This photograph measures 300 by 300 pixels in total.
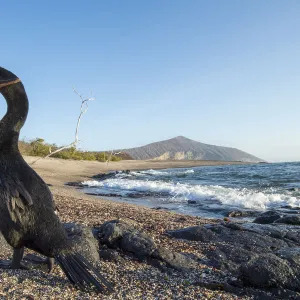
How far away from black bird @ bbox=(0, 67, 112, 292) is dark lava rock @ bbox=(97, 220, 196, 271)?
49.2 inches

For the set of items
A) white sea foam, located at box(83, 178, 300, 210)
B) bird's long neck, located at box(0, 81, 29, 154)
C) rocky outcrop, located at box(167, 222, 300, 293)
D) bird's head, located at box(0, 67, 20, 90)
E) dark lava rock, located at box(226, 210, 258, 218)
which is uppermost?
bird's head, located at box(0, 67, 20, 90)

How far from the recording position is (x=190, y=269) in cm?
480

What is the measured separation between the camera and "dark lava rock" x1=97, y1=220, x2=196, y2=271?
4910mm

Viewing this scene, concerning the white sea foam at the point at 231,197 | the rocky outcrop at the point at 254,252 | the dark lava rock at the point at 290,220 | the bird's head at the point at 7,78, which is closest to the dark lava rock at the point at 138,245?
the rocky outcrop at the point at 254,252

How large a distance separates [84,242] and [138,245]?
83 centimetres

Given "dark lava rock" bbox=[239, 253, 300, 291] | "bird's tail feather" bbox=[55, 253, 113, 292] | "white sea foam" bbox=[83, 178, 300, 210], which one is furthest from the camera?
"white sea foam" bbox=[83, 178, 300, 210]

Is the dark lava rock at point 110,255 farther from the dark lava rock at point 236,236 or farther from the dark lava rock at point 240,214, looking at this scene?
the dark lava rock at point 240,214

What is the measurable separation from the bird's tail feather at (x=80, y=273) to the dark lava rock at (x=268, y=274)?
63.7 inches

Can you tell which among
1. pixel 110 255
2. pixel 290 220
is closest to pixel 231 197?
pixel 290 220

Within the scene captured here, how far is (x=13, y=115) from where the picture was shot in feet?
13.6

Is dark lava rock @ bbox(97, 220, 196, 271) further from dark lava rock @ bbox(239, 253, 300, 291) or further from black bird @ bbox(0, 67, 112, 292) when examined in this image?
black bird @ bbox(0, 67, 112, 292)

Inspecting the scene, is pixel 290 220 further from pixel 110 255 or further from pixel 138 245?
pixel 110 255

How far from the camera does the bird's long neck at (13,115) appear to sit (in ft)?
13.1

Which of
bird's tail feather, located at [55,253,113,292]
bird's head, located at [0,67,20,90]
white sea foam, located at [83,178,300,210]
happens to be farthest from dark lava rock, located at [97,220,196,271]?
white sea foam, located at [83,178,300,210]
